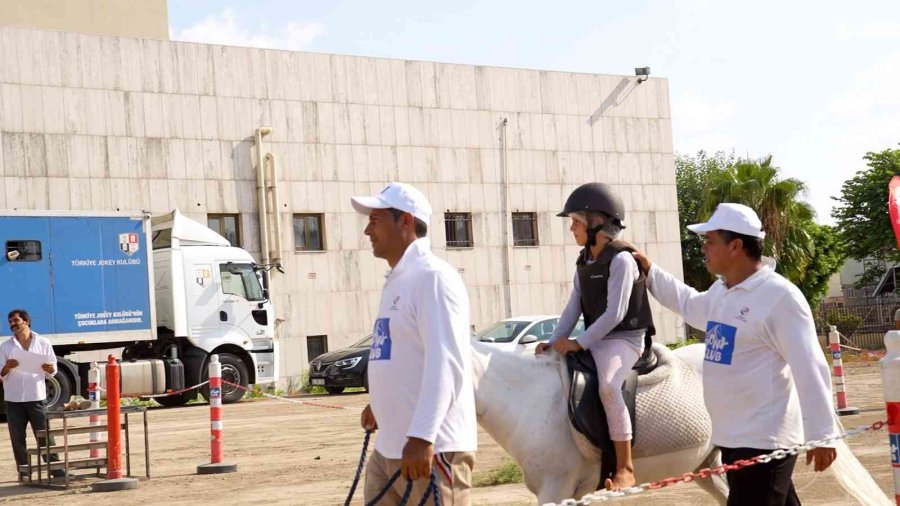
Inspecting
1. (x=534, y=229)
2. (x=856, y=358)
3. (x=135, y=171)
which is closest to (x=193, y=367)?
(x=135, y=171)

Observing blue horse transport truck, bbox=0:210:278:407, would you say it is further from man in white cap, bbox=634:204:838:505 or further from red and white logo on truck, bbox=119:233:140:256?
man in white cap, bbox=634:204:838:505

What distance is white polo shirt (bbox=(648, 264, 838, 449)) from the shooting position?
540 centimetres

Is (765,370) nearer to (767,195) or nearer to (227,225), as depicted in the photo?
(227,225)

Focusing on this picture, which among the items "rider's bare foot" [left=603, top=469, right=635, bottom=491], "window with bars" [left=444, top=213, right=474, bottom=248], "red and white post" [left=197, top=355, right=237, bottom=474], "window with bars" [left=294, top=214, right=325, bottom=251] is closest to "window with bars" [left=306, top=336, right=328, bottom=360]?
"window with bars" [left=294, top=214, right=325, bottom=251]

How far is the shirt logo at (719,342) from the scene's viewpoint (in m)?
5.65

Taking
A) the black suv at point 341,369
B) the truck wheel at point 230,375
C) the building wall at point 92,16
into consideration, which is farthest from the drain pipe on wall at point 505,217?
the building wall at point 92,16

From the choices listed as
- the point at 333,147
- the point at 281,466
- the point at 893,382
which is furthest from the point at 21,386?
the point at 333,147

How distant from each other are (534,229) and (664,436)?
3454 centimetres

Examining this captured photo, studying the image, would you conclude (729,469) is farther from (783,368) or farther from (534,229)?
(534,229)

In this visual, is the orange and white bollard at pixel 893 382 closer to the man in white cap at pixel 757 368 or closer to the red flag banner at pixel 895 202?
the man in white cap at pixel 757 368

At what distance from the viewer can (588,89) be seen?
42812 millimetres

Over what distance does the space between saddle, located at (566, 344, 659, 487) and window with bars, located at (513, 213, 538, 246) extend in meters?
34.1

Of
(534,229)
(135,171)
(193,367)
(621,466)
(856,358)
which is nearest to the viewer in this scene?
(621,466)

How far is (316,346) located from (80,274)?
37.2ft
